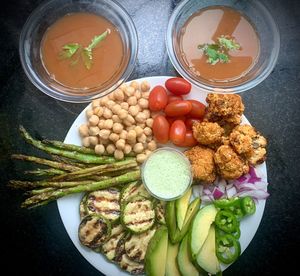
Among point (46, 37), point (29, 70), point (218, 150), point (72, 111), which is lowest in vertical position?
point (218, 150)

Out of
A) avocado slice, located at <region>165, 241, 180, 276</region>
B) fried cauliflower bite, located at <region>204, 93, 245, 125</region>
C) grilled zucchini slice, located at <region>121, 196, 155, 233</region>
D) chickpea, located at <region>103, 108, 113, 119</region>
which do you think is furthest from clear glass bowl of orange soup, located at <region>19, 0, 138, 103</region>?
avocado slice, located at <region>165, 241, 180, 276</region>

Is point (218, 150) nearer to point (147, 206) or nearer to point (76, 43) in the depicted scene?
point (147, 206)

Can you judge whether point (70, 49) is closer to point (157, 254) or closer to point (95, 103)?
point (95, 103)

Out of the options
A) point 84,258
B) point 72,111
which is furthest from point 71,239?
point 72,111

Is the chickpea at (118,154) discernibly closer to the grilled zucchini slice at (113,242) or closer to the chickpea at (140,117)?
the chickpea at (140,117)

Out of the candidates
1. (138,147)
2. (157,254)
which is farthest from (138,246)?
(138,147)

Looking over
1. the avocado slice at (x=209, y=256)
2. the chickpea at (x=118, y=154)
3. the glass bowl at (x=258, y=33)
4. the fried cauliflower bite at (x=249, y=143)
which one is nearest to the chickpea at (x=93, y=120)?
the chickpea at (x=118, y=154)
